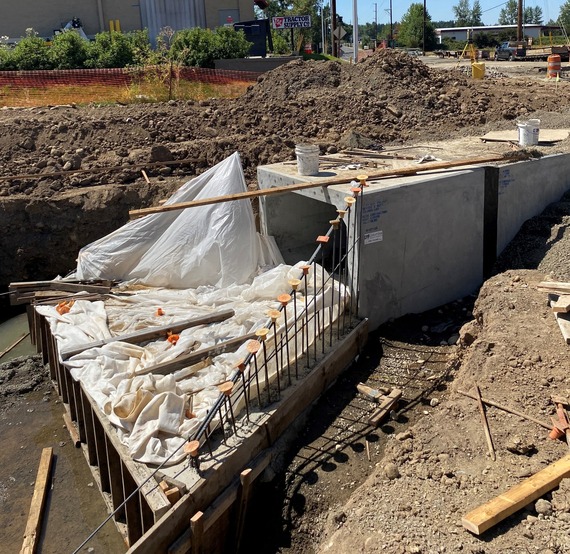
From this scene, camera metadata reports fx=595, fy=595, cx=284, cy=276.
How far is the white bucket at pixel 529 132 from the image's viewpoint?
11156 millimetres

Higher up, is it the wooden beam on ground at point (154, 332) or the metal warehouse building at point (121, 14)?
the metal warehouse building at point (121, 14)

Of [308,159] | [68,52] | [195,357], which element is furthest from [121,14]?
[195,357]

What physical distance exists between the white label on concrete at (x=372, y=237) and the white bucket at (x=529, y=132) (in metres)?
4.69

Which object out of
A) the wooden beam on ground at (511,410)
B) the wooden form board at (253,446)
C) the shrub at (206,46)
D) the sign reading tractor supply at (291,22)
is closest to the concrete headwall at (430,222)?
the wooden form board at (253,446)

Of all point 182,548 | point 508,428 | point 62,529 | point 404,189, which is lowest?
point 62,529

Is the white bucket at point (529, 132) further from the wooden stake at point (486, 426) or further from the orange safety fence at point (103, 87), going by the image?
the orange safety fence at point (103, 87)

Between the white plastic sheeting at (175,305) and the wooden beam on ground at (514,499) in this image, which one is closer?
the wooden beam on ground at (514,499)

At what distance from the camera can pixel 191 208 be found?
9695 mm

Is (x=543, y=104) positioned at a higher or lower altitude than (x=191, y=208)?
higher

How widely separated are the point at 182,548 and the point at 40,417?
14.9 feet

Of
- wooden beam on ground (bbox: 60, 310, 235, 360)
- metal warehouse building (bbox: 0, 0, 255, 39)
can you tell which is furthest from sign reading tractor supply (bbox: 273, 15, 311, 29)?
wooden beam on ground (bbox: 60, 310, 235, 360)

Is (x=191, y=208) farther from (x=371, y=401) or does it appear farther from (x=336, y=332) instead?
(x=371, y=401)

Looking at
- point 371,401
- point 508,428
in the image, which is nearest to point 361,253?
point 371,401

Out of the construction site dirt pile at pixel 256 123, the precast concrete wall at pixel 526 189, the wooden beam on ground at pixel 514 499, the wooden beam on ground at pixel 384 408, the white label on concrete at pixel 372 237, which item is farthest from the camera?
the construction site dirt pile at pixel 256 123
